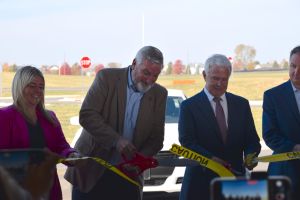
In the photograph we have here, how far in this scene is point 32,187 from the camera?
2.13 meters

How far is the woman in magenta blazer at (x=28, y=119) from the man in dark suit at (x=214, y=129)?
0.88m

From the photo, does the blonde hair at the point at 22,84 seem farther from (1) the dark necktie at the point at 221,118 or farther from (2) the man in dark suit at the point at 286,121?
(2) the man in dark suit at the point at 286,121

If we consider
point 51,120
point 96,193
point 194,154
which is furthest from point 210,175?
point 51,120

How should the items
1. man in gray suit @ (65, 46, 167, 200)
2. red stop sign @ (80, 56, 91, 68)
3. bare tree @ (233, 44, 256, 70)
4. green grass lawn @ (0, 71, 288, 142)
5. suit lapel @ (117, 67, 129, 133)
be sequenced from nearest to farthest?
man in gray suit @ (65, 46, 167, 200), suit lapel @ (117, 67, 129, 133), green grass lawn @ (0, 71, 288, 142), red stop sign @ (80, 56, 91, 68), bare tree @ (233, 44, 256, 70)

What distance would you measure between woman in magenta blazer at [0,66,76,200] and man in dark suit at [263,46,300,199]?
1.48 metres

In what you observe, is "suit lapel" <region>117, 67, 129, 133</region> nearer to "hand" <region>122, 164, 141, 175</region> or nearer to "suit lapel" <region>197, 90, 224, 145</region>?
"hand" <region>122, 164, 141, 175</region>

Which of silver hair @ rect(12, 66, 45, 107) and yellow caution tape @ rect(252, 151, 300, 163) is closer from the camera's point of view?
silver hair @ rect(12, 66, 45, 107)

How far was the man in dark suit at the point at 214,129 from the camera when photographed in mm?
4410

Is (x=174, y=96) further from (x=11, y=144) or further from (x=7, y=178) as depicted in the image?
(x=7, y=178)

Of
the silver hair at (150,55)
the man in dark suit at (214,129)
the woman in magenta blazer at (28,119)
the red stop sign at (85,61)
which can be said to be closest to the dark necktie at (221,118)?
the man in dark suit at (214,129)

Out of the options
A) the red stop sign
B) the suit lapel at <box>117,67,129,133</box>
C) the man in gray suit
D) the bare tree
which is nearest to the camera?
the man in gray suit

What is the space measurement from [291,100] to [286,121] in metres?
0.17

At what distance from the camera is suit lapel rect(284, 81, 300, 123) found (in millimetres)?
4527

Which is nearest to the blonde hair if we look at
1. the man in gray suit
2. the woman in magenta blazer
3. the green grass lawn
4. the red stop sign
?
the woman in magenta blazer
